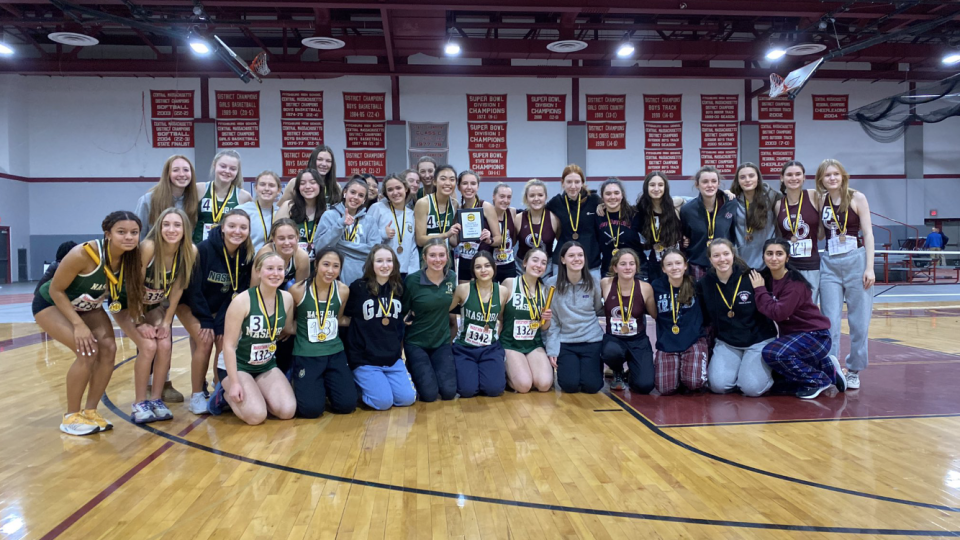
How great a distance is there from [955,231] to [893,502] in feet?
64.2

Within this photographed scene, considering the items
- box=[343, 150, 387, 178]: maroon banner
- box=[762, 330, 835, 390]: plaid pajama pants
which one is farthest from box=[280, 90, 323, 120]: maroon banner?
box=[762, 330, 835, 390]: plaid pajama pants

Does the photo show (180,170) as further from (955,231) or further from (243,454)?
(955,231)

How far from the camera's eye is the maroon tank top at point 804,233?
14.8 feet

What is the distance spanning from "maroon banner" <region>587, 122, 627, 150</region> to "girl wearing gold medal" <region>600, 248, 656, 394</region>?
1168 cm

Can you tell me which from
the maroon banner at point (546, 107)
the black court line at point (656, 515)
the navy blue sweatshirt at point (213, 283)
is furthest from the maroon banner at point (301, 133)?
the black court line at point (656, 515)

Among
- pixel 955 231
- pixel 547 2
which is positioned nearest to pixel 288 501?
pixel 547 2

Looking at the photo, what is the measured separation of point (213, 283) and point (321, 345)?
2.89 feet

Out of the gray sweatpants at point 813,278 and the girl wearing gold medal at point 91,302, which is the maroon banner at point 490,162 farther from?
the girl wearing gold medal at point 91,302

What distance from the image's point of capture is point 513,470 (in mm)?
2979

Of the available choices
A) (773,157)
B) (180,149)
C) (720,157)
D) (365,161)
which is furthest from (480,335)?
(773,157)

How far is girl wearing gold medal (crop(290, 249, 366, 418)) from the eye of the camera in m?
3.99

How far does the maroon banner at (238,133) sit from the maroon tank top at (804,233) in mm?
13594

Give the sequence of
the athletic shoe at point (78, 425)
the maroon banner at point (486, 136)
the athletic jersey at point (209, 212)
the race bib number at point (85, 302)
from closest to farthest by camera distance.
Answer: the race bib number at point (85, 302) → the athletic shoe at point (78, 425) → the athletic jersey at point (209, 212) → the maroon banner at point (486, 136)

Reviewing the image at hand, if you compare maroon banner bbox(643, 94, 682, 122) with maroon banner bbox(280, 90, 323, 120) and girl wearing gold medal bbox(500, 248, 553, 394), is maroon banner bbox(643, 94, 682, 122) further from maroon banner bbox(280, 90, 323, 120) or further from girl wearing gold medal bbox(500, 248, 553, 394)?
girl wearing gold medal bbox(500, 248, 553, 394)
